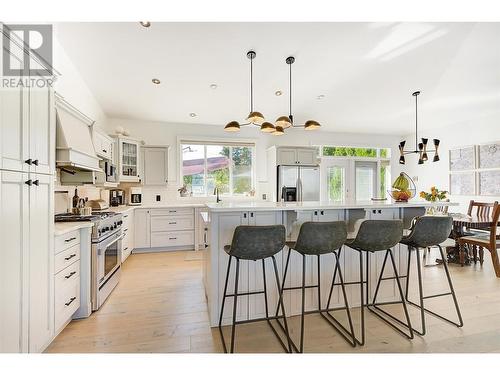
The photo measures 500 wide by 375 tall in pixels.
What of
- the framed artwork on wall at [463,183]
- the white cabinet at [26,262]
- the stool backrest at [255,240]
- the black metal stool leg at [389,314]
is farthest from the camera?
the framed artwork on wall at [463,183]

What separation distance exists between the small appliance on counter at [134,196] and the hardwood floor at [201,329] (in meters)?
2.12

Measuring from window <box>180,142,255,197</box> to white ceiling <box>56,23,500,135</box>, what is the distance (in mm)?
737

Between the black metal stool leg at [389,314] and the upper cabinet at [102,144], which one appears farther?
the upper cabinet at [102,144]

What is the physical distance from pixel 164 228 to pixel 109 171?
1.47 meters

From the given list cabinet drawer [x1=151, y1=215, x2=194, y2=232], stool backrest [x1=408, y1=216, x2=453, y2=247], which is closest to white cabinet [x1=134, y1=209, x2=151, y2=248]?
cabinet drawer [x1=151, y1=215, x2=194, y2=232]

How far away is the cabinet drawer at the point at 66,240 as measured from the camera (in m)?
1.95

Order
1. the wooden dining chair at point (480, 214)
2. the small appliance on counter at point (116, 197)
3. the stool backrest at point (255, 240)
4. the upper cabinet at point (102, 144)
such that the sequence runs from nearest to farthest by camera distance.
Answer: the stool backrest at point (255, 240)
the upper cabinet at point (102, 144)
the wooden dining chair at point (480, 214)
the small appliance on counter at point (116, 197)

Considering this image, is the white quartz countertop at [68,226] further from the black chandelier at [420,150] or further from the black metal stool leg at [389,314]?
the black chandelier at [420,150]

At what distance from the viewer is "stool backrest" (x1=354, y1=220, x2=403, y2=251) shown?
2.02 m

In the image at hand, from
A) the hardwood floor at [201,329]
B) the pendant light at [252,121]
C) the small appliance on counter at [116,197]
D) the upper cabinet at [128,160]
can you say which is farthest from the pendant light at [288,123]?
the small appliance on counter at [116,197]

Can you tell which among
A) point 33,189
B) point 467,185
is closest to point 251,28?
point 33,189

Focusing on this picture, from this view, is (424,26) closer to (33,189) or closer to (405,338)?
(405,338)
